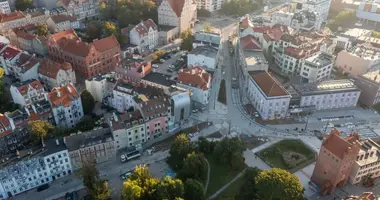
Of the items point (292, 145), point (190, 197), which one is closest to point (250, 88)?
point (292, 145)

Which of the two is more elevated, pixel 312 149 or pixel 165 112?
pixel 165 112

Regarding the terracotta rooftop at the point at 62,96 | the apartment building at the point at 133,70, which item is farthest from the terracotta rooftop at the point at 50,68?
the terracotta rooftop at the point at 62,96

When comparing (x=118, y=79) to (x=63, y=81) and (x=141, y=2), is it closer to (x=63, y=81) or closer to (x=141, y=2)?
(x=63, y=81)

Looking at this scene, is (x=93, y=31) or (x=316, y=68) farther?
(x=93, y=31)

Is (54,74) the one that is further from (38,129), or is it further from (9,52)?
(38,129)

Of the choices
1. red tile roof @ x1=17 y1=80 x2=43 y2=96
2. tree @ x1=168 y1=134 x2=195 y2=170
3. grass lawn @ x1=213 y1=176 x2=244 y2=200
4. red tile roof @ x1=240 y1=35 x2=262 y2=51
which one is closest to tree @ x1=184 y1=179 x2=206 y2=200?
grass lawn @ x1=213 y1=176 x2=244 y2=200

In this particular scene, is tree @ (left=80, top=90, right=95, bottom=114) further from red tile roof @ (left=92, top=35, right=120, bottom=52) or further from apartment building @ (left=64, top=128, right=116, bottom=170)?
red tile roof @ (left=92, top=35, right=120, bottom=52)

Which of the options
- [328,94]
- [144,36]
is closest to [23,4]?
[144,36]
